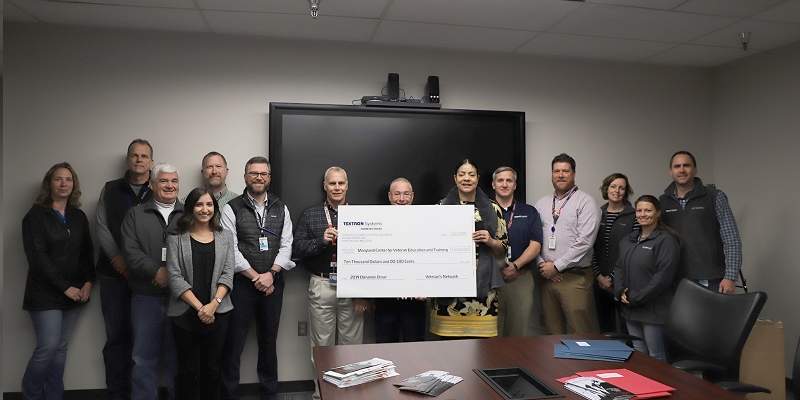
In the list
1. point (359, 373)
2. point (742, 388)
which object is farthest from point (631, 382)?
point (359, 373)

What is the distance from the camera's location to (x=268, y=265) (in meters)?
3.54

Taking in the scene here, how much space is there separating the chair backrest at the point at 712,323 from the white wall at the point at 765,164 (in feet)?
7.15

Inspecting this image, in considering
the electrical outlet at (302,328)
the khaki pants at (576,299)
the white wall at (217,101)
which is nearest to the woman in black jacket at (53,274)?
the white wall at (217,101)

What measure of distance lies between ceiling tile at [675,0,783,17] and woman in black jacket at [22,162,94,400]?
4296mm

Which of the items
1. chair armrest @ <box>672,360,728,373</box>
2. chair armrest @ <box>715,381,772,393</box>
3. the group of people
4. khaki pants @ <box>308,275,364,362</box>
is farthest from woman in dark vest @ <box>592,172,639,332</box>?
khaki pants @ <box>308,275,364,362</box>

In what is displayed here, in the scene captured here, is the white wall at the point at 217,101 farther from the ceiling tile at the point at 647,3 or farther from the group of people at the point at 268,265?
the ceiling tile at the point at 647,3

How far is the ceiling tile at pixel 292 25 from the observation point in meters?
3.60

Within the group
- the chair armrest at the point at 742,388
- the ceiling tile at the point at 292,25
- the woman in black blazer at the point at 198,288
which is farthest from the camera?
the ceiling tile at the point at 292,25

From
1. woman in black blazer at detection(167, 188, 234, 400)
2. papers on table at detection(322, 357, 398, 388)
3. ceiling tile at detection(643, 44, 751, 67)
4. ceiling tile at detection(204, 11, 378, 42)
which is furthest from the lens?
ceiling tile at detection(643, 44, 751, 67)

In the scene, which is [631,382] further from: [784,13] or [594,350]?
[784,13]

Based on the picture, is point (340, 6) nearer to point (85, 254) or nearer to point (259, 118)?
point (259, 118)

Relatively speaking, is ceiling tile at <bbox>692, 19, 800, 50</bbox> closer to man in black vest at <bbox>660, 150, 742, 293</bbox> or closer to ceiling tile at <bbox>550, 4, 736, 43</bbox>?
ceiling tile at <bbox>550, 4, 736, 43</bbox>

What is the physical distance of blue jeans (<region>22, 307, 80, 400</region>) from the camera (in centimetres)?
333

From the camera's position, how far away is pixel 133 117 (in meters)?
3.88
